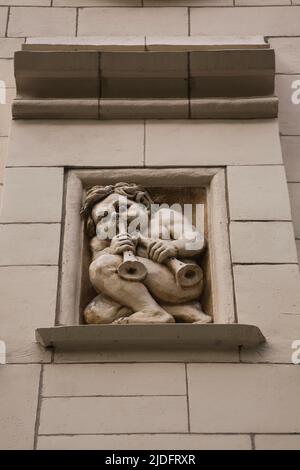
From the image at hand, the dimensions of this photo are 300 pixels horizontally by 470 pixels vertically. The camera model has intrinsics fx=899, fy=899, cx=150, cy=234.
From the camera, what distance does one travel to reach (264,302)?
446 centimetres

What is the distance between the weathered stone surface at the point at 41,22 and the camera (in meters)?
6.09

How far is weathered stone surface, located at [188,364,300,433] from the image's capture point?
3.98m

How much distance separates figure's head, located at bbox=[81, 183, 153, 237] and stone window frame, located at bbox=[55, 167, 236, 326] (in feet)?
0.20

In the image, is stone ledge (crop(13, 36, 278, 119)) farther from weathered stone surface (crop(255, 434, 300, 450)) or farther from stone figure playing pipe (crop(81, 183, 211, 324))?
weathered stone surface (crop(255, 434, 300, 450))

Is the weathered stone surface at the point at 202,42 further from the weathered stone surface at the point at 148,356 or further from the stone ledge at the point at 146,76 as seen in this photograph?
the weathered stone surface at the point at 148,356

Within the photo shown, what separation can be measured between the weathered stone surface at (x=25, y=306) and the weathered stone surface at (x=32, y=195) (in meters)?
0.36

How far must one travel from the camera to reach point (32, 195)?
4.95 m

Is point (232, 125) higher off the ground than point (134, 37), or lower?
lower

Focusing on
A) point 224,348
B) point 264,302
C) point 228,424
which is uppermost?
point 264,302

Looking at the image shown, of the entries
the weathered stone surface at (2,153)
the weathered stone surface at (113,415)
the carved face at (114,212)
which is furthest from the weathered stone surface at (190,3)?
the weathered stone surface at (113,415)

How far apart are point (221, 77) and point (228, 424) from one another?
2.36 meters

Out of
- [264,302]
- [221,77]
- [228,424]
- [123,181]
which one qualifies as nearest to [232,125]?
[221,77]

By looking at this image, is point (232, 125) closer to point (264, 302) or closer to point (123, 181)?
point (123, 181)

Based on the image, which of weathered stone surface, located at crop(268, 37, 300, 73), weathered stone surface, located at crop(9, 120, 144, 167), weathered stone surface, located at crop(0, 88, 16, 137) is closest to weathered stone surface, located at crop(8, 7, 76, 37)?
weathered stone surface, located at crop(0, 88, 16, 137)
